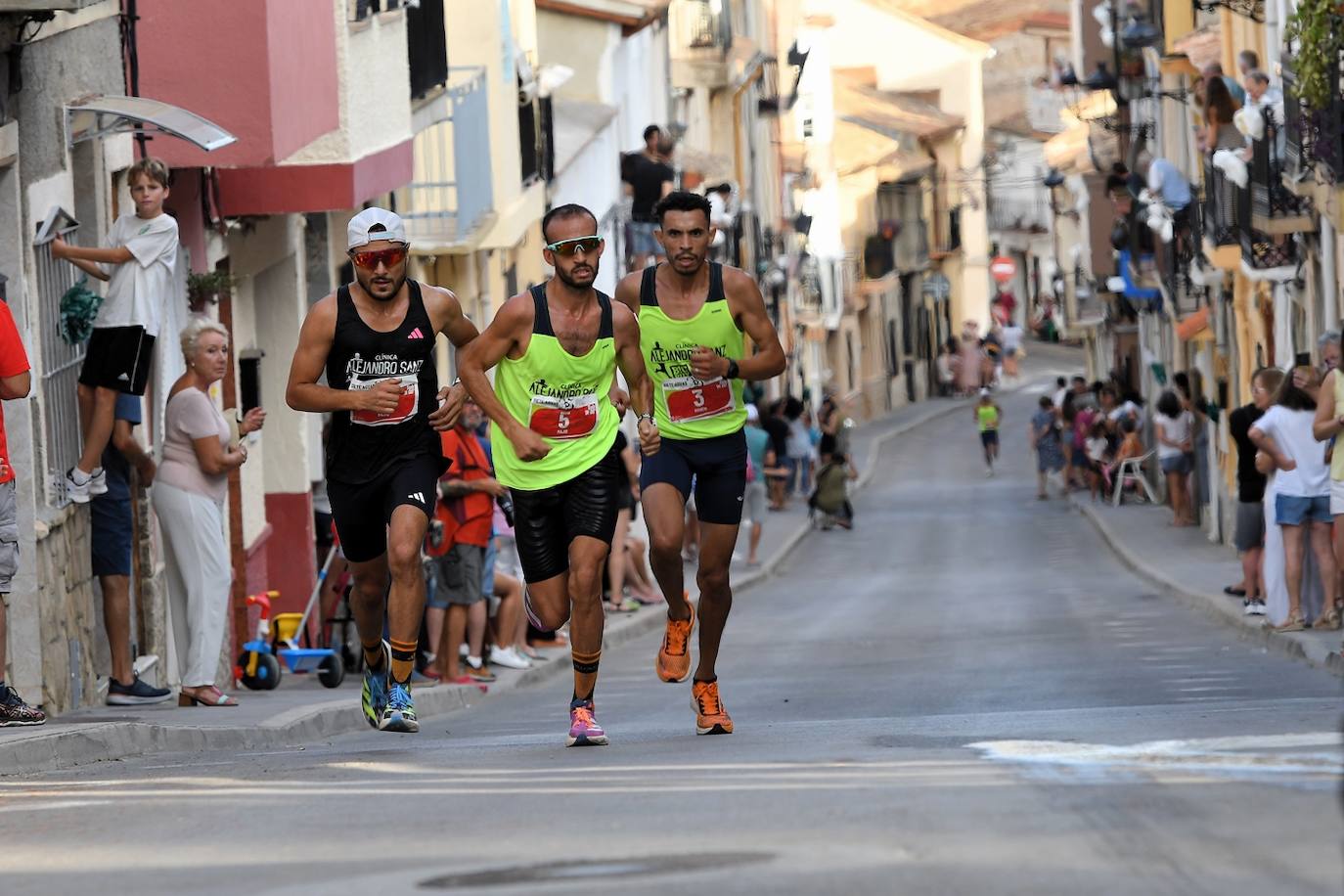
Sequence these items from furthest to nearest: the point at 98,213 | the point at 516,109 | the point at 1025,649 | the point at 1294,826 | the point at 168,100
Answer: the point at 516,109, the point at 1025,649, the point at 168,100, the point at 98,213, the point at 1294,826

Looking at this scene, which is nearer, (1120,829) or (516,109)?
(1120,829)

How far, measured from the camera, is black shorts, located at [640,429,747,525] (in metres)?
10.4

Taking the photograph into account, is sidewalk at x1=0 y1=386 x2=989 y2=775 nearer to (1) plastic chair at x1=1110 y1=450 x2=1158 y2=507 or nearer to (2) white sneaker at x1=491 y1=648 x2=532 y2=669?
(2) white sneaker at x1=491 y1=648 x2=532 y2=669

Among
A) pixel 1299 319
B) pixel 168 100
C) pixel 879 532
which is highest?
pixel 168 100

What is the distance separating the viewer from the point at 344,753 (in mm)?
10133

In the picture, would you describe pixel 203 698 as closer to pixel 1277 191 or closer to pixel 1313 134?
pixel 1313 134

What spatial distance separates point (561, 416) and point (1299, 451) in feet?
30.3

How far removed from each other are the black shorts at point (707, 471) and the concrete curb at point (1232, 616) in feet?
19.6

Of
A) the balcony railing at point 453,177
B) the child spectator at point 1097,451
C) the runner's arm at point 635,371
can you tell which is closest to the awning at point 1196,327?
the child spectator at point 1097,451

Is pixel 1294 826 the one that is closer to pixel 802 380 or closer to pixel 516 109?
pixel 516 109

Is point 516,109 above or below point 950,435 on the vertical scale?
above

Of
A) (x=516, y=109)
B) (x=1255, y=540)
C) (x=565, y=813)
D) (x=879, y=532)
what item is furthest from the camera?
(x=879, y=532)

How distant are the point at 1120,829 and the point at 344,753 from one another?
4731 millimetres

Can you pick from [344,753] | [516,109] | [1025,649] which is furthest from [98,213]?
[516,109]
